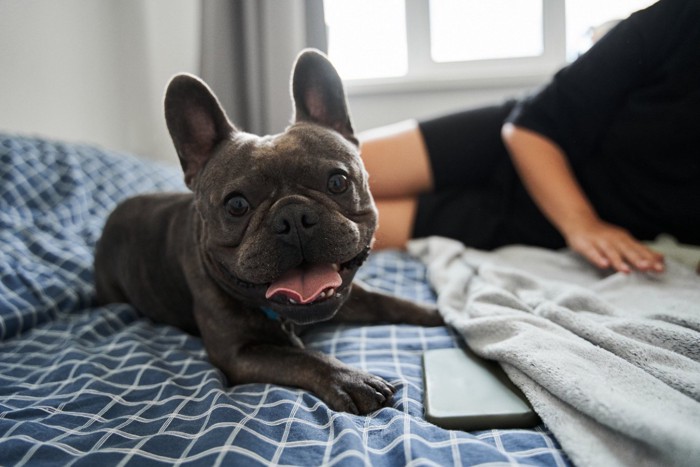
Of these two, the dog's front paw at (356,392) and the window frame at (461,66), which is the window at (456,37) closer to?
the window frame at (461,66)

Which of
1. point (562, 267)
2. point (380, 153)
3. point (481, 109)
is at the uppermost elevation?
point (481, 109)

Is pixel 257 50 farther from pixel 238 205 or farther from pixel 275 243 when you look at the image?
pixel 275 243

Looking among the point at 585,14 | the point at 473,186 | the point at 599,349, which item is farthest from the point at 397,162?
→ the point at 585,14

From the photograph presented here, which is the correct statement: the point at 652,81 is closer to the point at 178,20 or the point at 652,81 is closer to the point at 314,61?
the point at 314,61

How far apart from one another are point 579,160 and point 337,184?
1052 mm

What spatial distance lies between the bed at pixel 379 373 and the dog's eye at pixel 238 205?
346mm

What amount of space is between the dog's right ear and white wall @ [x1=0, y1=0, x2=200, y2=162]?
145 cm

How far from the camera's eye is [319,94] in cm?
127

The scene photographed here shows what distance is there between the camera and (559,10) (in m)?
3.15

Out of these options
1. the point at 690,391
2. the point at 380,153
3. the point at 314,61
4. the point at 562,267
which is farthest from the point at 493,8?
the point at 690,391

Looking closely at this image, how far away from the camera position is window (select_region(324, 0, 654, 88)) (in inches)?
124

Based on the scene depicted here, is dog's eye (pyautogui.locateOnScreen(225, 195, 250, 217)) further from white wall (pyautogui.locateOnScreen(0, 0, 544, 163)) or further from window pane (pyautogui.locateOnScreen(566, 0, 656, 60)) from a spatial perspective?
window pane (pyautogui.locateOnScreen(566, 0, 656, 60))

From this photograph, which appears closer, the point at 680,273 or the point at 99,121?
the point at 680,273

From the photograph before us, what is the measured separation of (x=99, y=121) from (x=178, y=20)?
2.69 ft
